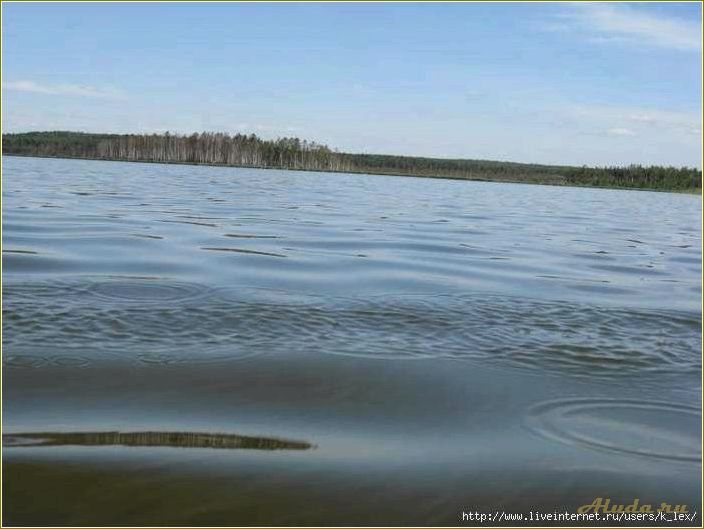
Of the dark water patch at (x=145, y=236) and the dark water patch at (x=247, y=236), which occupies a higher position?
the dark water patch at (x=247, y=236)

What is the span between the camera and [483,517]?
3080 millimetres

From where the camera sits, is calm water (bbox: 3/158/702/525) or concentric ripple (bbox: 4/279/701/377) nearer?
calm water (bbox: 3/158/702/525)

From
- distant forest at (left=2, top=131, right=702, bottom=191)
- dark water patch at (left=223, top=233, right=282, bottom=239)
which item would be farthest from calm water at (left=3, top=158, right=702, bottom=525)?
distant forest at (left=2, top=131, right=702, bottom=191)

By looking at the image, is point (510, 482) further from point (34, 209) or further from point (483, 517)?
point (34, 209)

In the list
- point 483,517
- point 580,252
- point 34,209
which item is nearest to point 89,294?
point 483,517

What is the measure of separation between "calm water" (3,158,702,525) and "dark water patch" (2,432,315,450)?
0.6 inches

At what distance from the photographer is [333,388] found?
179 inches

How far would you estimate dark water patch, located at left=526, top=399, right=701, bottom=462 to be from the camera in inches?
151

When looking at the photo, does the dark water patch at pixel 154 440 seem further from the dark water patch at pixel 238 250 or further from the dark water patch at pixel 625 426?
the dark water patch at pixel 238 250

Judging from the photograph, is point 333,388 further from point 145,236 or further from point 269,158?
point 269,158

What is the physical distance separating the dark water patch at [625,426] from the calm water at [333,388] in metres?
0.02

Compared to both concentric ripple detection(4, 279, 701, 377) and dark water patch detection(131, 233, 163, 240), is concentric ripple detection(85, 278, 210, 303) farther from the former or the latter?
dark water patch detection(131, 233, 163, 240)

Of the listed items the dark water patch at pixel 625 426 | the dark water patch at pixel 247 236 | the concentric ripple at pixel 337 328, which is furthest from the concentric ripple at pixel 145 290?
the dark water patch at pixel 247 236

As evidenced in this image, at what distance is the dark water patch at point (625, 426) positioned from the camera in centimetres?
383
